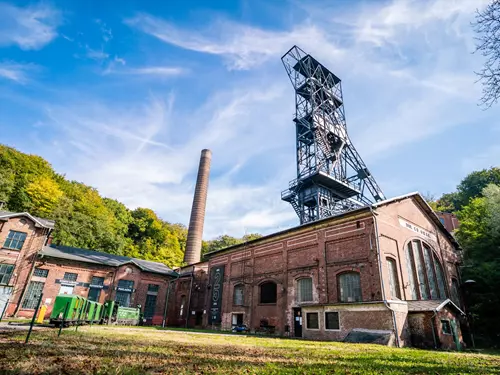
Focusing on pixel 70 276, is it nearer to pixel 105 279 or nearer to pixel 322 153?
pixel 105 279

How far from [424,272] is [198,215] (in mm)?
28867

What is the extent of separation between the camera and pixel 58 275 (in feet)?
91.6

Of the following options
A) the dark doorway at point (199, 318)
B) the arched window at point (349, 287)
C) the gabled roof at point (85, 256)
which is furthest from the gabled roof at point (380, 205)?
the gabled roof at point (85, 256)

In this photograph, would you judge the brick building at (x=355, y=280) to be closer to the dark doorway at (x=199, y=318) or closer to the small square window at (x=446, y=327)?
the small square window at (x=446, y=327)

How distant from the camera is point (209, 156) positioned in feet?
150

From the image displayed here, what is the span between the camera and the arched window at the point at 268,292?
22.8 metres

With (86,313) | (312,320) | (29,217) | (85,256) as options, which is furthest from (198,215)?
(312,320)

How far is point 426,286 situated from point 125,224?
167 ft

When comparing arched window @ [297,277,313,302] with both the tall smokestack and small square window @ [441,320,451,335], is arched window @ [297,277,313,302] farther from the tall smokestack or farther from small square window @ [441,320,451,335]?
the tall smokestack

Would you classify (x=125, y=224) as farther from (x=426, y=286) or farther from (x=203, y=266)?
(x=426, y=286)

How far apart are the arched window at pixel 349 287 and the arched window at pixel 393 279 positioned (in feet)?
6.12

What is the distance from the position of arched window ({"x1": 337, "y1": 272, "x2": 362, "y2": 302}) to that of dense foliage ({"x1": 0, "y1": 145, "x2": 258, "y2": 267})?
127 feet

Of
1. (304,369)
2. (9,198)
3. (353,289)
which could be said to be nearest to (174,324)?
(353,289)

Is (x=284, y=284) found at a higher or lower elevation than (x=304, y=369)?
higher
